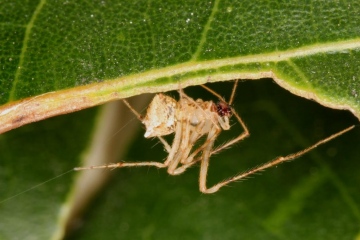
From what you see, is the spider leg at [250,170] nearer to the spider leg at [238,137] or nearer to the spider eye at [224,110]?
the spider leg at [238,137]

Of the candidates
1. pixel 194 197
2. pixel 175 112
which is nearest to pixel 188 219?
pixel 194 197

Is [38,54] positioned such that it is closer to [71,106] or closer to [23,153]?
[71,106]

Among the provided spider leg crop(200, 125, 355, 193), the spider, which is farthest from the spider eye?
spider leg crop(200, 125, 355, 193)

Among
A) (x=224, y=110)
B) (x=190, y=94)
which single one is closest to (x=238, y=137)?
(x=224, y=110)

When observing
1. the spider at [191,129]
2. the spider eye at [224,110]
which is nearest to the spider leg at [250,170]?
the spider at [191,129]

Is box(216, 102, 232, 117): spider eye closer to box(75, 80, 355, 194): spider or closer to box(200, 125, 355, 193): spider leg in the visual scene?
box(75, 80, 355, 194): spider

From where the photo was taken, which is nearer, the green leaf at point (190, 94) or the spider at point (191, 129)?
the green leaf at point (190, 94)
